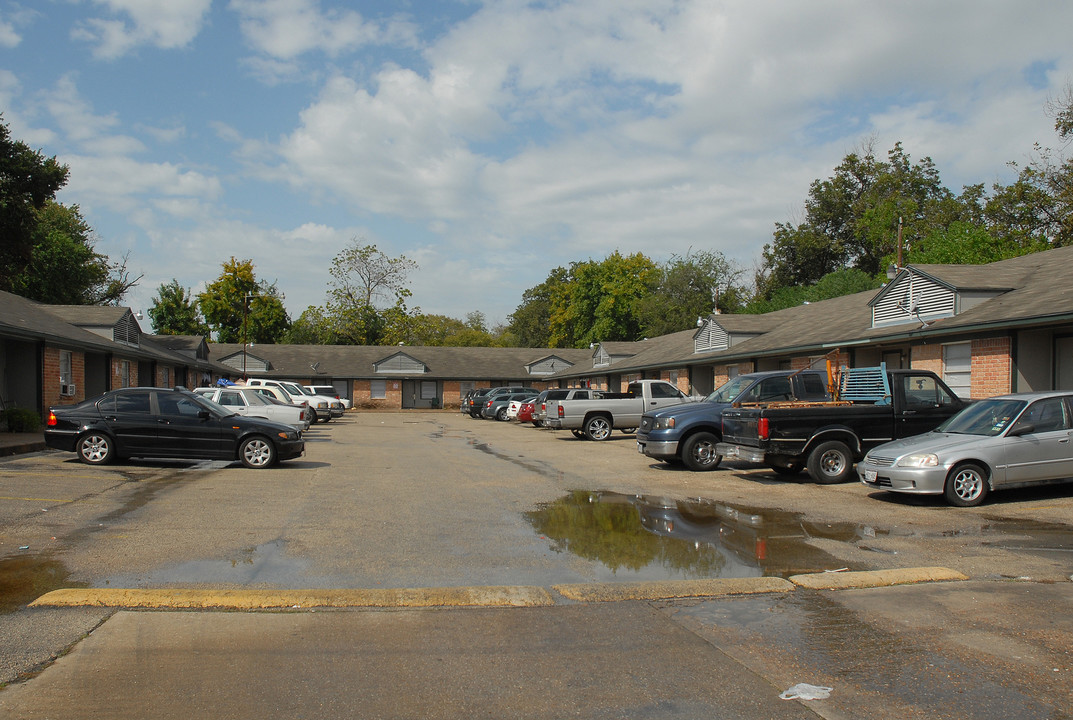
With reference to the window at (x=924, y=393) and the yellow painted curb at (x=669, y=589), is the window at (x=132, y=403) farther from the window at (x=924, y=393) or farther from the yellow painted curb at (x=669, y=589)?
the window at (x=924, y=393)

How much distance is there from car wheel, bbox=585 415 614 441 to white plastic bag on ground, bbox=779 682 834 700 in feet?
65.1

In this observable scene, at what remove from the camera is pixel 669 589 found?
6.62m

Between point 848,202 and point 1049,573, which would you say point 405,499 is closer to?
point 1049,573

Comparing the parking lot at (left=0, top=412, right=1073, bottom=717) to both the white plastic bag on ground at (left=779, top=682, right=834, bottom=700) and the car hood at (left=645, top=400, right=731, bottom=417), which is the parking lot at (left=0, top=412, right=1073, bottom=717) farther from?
the car hood at (left=645, top=400, right=731, bottom=417)

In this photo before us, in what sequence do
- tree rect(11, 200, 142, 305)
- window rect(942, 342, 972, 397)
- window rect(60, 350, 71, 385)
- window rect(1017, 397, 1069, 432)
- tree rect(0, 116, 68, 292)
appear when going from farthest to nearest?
tree rect(11, 200, 142, 305), tree rect(0, 116, 68, 292), window rect(60, 350, 71, 385), window rect(942, 342, 972, 397), window rect(1017, 397, 1069, 432)

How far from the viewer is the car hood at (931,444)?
10820 millimetres

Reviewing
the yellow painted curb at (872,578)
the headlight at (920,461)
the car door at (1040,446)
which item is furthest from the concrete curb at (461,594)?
the car door at (1040,446)

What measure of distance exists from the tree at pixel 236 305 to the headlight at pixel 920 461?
6527 cm

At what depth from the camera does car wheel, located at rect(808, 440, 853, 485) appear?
1332 centimetres

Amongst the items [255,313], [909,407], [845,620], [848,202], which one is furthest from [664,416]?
[255,313]

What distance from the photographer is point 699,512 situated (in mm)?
10750

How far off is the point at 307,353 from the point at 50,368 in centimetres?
3938

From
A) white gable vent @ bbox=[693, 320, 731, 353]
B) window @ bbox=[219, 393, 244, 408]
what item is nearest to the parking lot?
window @ bbox=[219, 393, 244, 408]

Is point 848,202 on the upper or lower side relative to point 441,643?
upper
